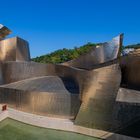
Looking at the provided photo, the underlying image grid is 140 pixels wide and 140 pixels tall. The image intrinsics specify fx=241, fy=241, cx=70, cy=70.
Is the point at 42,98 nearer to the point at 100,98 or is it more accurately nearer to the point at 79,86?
the point at 79,86

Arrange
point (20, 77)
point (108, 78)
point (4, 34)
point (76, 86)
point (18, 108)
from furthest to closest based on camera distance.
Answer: point (4, 34) < point (20, 77) < point (76, 86) < point (18, 108) < point (108, 78)

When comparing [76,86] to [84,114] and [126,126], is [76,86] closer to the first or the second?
[84,114]

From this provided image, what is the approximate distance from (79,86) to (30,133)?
412cm

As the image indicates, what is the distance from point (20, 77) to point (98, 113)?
747 cm

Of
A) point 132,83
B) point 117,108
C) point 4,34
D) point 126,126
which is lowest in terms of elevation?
point 126,126

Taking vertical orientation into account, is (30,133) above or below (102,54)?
below

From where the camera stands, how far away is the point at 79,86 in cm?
1438

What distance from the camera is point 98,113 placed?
446 inches

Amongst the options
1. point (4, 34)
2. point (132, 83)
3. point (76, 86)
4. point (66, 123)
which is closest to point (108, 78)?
point (132, 83)

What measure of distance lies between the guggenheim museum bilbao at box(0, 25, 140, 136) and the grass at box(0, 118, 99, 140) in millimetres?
833

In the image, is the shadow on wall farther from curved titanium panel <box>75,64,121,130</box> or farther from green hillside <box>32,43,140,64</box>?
green hillside <box>32,43,140,64</box>

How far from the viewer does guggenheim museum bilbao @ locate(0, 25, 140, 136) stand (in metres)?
11.0

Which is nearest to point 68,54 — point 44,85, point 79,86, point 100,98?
point 44,85

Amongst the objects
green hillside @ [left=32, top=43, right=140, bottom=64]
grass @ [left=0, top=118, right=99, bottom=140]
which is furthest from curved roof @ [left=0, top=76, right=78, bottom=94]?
green hillside @ [left=32, top=43, right=140, bottom=64]
